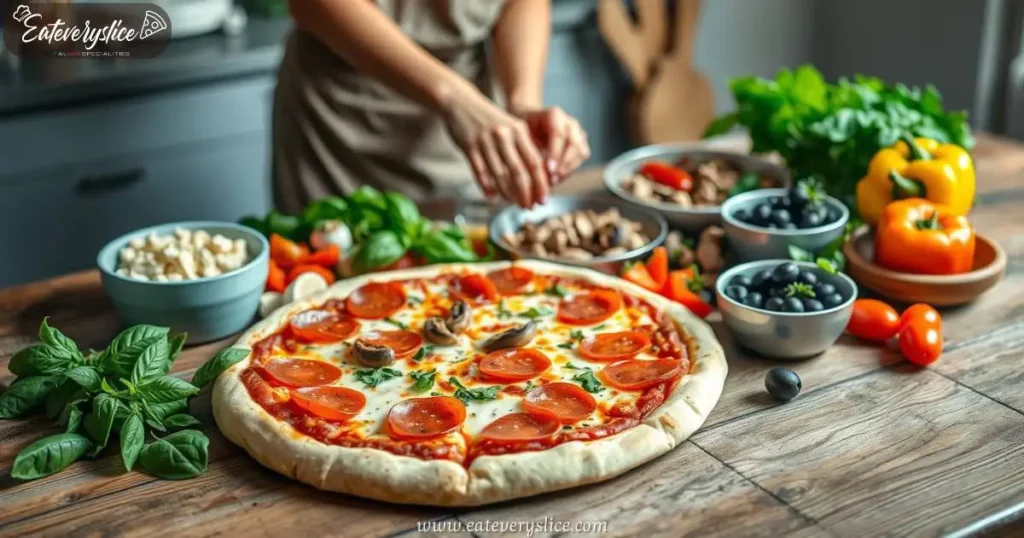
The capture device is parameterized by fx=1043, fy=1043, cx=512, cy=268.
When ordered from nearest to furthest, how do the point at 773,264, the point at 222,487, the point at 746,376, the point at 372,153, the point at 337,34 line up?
1. the point at 222,487
2. the point at 746,376
3. the point at 773,264
4. the point at 337,34
5. the point at 372,153

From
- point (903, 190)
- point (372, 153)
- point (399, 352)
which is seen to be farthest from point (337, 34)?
point (903, 190)

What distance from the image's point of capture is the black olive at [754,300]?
2.02 meters

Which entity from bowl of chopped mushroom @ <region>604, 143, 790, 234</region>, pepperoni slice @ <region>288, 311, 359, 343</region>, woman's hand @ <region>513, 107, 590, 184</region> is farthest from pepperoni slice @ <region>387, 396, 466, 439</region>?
bowl of chopped mushroom @ <region>604, 143, 790, 234</region>

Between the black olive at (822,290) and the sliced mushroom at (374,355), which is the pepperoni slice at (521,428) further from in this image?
the black olive at (822,290)

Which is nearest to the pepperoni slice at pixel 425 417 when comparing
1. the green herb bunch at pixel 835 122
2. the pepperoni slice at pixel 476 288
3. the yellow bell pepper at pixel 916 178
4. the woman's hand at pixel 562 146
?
the pepperoni slice at pixel 476 288

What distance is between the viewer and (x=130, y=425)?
1.69 m

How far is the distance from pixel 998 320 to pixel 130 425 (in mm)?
1702

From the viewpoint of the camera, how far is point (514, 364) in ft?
6.40

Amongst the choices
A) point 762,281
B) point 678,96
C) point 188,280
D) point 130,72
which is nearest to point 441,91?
point 188,280

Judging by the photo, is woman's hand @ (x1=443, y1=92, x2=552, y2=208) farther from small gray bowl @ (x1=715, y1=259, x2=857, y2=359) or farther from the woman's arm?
small gray bowl @ (x1=715, y1=259, x2=857, y2=359)

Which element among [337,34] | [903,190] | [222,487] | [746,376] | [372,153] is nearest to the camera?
[222,487]

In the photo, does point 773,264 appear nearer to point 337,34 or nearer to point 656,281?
point 656,281

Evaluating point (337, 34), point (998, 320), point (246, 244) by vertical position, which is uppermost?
point (337, 34)

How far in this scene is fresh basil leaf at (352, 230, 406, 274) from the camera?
2318 millimetres
